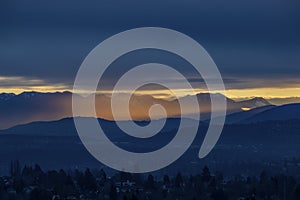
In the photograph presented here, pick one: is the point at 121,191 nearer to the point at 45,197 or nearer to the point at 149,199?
the point at 149,199

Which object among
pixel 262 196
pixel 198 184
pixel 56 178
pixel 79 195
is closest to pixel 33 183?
pixel 56 178

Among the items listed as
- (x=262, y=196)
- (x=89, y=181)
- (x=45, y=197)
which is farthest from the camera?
(x=89, y=181)

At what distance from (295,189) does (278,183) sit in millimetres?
15538

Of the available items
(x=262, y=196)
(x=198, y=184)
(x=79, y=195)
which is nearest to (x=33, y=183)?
(x=79, y=195)

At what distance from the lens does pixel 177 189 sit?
199500 millimetres

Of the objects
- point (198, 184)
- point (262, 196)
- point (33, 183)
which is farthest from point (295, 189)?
point (33, 183)

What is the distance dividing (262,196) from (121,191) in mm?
27300

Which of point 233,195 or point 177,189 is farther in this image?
point 177,189

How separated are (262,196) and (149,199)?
813 inches

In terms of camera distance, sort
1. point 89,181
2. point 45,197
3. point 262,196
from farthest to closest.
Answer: point 89,181 → point 262,196 → point 45,197

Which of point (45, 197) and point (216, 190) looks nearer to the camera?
point (45, 197)

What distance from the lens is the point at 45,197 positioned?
6772 inches

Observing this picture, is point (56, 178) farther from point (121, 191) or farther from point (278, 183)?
point (278, 183)

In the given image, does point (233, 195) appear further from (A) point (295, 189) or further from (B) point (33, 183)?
(B) point (33, 183)
